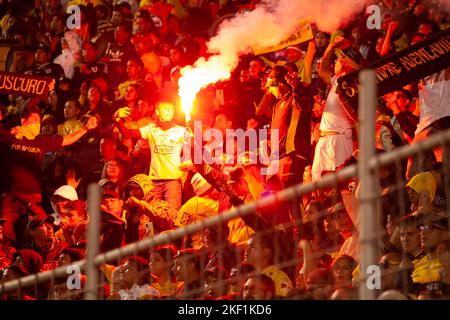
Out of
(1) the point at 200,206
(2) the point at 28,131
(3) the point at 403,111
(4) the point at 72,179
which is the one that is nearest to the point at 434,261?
(3) the point at 403,111

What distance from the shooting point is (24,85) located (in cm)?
1340

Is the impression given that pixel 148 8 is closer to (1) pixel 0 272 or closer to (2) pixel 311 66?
(2) pixel 311 66

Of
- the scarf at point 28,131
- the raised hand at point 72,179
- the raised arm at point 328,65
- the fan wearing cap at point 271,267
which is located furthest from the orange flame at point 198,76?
the fan wearing cap at point 271,267

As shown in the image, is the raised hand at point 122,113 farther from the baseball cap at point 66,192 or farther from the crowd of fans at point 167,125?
the baseball cap at point 66,192

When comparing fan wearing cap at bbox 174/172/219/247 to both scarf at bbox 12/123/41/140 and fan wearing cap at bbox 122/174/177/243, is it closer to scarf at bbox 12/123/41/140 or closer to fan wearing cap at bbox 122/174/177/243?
fan wearing cap at bbox 122/174/177/243

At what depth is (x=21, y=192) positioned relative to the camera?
13.3 metres

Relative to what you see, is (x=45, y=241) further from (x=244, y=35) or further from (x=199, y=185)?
(x=244, y=35)

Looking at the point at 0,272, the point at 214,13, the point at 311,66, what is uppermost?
the point at 214,13

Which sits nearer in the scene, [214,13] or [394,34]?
[394,34]

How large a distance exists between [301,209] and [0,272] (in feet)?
9.55

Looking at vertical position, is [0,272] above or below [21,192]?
below

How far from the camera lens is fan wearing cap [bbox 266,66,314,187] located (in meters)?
11.9

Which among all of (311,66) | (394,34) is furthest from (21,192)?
(394,34)

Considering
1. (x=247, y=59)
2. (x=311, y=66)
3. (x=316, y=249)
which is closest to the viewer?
(x=316, y=249)
